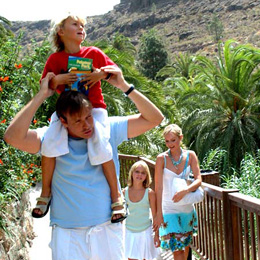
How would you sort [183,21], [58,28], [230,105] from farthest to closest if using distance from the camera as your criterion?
[183,21] < [230,105] < [58,28]

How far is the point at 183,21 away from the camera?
81.8 m

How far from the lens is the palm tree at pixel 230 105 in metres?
13.7

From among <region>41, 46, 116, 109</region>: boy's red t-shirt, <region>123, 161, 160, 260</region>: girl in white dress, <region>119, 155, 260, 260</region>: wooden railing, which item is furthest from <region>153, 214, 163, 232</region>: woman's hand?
<region>41, 46, 116, 109</region>: boy's red t-shirt

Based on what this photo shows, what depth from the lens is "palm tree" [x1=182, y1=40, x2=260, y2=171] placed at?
13734 mm

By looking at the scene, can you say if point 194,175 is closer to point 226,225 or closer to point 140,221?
point 226,225

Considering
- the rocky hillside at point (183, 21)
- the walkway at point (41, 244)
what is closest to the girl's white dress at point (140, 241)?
the walkway at point (41, 244)

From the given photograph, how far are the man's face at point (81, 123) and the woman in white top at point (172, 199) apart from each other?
2.25 meters

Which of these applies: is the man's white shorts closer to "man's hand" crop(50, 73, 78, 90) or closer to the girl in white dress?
"man's hand" crop(50, 73, 78, 90)

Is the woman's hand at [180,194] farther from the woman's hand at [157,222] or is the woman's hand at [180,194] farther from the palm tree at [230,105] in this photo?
the palm tree at [230,105]

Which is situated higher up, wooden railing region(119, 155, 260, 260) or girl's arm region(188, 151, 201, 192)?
girl's arm region(188, 151, 201, 192)

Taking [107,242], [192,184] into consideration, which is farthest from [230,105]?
[107,242]

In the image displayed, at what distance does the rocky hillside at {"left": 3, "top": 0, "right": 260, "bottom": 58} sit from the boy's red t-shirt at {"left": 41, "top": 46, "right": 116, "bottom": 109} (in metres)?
51.2

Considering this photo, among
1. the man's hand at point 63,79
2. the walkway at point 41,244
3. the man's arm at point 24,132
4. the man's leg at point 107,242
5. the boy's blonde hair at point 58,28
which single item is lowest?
the walkway at point 41,244

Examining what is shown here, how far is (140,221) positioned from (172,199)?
1.76ft
